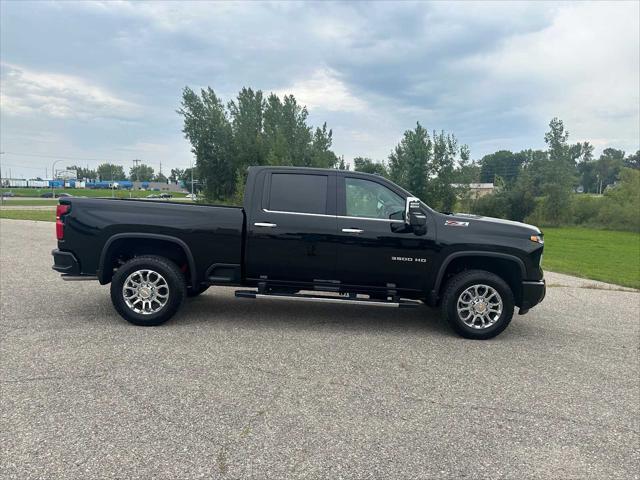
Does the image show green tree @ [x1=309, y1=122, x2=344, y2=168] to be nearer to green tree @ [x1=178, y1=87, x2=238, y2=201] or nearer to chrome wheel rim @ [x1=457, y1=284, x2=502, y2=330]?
green tree @ [x1=178, y1=87, x2=238, y2=201]

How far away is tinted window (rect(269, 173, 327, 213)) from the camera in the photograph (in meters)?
5.32

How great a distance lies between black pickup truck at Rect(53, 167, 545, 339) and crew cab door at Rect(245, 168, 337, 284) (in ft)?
0.04

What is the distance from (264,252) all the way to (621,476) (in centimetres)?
381

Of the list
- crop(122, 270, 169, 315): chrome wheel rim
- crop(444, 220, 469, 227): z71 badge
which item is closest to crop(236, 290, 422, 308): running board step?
crop(122, 270, 169, 315): chrome wheel rim

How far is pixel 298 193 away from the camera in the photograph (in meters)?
5.41

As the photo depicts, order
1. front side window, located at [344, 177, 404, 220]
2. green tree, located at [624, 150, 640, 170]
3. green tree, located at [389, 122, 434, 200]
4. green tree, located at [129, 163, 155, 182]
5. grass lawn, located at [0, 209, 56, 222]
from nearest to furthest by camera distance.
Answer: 1. front side window, located at [344, 177, 404, 220]
2. grass lawn, located at [0, 209, 56, 222]
3. green tree, located at [389, 122, 434, 200]
4. green tree, located at [624, 150, 640, 170]
5. green tree, located at [129, 163, 155, 182]

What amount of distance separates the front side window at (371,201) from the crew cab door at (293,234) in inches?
8.4

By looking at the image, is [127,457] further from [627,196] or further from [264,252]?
[627,196]

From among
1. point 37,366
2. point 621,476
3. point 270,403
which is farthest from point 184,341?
point 621,476

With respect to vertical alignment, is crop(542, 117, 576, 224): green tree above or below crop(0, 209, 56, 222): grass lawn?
above

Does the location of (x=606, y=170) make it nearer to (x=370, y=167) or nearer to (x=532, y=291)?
(x=370, y=167)

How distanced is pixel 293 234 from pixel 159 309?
5.97ft

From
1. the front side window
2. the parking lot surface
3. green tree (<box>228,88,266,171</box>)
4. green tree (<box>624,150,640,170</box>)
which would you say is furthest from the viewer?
green tree (<box>624,150,640,170</box>)

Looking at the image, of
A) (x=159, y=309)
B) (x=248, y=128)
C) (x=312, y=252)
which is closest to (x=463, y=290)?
(x=312, y=252)
